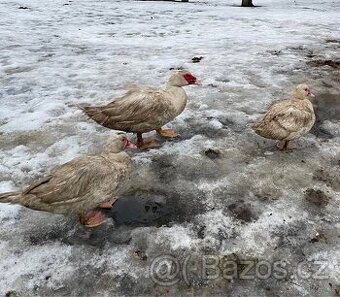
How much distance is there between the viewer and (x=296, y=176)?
471cm

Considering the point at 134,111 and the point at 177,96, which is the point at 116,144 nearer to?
the point at 134,111

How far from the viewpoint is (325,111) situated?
639 cm

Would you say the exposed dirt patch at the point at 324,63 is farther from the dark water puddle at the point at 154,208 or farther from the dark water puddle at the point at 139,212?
the dark water puddle at the point at 139,212

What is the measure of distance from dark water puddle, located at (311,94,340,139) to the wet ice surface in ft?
0.11

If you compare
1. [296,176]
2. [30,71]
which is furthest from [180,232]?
[30,71]

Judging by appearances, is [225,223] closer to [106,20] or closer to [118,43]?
[118,43]

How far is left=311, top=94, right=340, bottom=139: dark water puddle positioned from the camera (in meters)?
5.70

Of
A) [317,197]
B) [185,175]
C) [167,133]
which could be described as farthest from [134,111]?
[317,197]

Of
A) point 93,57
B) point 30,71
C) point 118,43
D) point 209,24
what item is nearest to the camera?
point 30,71

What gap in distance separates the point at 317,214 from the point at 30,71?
23.7 feet

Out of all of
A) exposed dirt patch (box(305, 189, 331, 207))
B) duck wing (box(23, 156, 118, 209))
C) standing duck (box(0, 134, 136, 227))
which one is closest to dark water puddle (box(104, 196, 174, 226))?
standing duck (box(0, 134, 136, 227))

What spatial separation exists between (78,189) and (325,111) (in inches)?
187

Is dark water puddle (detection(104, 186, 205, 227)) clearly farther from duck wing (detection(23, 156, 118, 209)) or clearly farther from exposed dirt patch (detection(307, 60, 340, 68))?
exposed dirt patch (detection(307, 60, 340, 68))

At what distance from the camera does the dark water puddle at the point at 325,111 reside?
5705 mm
